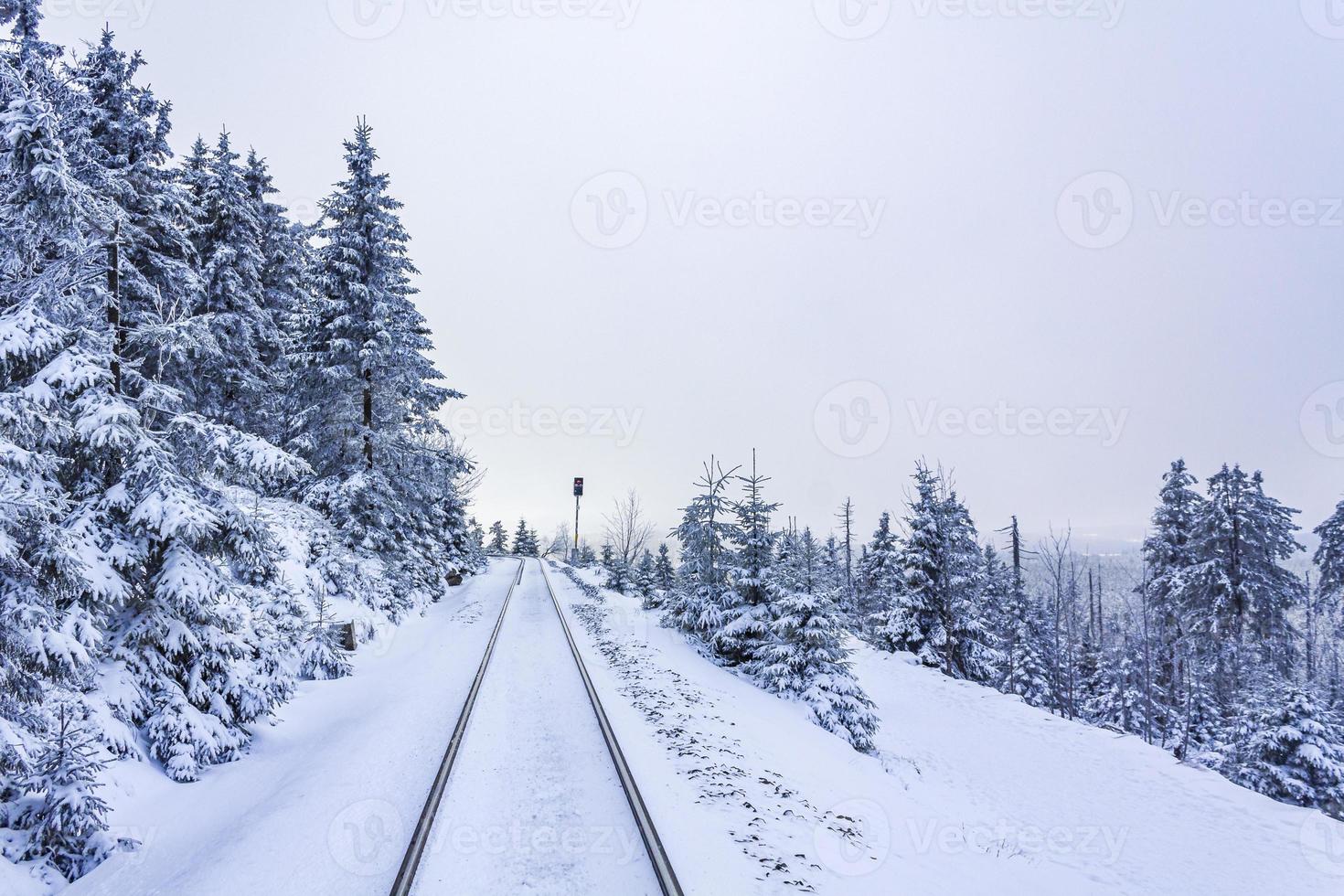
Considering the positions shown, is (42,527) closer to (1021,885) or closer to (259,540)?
(259,540)

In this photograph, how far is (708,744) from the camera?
28.9 feet

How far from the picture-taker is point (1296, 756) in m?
16.0

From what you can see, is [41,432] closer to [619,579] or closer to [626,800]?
[626,800]

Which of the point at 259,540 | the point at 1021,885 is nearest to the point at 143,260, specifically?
the point at 259,540

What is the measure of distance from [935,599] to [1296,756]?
38.0ft

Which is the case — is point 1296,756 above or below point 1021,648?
above

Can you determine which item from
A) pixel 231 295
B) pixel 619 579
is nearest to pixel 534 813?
pixel 231 295

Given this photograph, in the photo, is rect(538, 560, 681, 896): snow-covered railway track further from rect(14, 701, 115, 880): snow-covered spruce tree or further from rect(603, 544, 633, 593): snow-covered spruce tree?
rect(603, 544, 633, 593): snow-covered spruce tree

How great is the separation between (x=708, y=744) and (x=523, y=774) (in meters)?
3.03

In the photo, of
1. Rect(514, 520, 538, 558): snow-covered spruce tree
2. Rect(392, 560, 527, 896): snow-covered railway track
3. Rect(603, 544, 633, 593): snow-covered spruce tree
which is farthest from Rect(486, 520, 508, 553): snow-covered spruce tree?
Rect(392, 560, 527, 896): snow-covered railway track

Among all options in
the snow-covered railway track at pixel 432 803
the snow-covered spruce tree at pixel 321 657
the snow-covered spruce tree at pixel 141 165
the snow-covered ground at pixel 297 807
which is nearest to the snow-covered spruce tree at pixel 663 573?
the snow-covered spruce tree at pixel 321 657

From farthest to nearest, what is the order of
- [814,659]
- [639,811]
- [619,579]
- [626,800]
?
1. [619,579]
2. [814,659]
3. [626,800]
4. [639,811]

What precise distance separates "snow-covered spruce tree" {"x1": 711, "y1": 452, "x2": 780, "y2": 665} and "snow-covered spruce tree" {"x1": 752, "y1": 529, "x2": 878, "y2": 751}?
39.4 inches

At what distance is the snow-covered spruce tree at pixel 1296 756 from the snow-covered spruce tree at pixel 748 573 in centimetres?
1548
